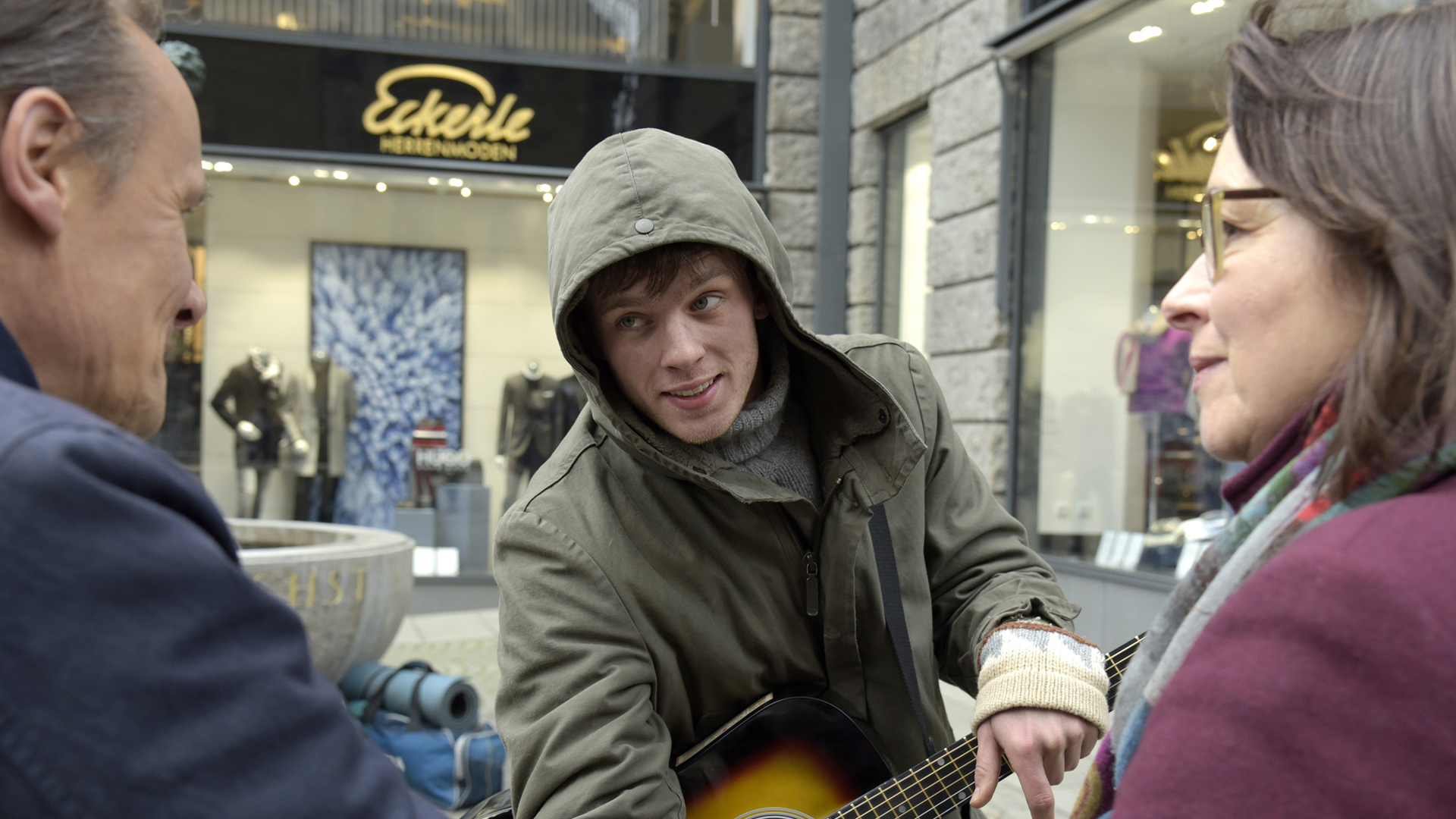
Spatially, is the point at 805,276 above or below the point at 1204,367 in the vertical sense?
above

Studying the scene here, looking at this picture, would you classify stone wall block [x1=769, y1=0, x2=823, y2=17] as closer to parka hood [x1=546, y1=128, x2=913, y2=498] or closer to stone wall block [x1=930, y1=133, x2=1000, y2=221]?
stone wall block [x1=930, y1=133, x2=1000, y2=221]

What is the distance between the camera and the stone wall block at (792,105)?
8.34 m

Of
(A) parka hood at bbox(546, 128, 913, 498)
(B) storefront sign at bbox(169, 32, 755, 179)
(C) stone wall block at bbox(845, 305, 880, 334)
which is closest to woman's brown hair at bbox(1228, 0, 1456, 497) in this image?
(A) parka hood at bbox(546, 128, 913, 498)

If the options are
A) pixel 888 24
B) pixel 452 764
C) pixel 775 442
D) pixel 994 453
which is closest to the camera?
pixel 775 442

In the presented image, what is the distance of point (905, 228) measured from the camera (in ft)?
26.0

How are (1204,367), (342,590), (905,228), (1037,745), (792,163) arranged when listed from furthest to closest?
(792,163) → (905,228) → (342,590) → (1037,745) → (1204,367)

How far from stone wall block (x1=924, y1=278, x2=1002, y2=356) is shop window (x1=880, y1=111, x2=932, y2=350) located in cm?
33

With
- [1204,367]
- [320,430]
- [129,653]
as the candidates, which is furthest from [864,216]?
[129,653]

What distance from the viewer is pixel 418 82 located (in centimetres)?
804

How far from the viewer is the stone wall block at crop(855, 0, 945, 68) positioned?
7165 mm

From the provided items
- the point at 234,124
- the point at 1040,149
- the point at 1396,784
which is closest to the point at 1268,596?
the point at 1396,784

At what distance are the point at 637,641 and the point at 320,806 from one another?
3.21 feet

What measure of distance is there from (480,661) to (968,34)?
4785mm

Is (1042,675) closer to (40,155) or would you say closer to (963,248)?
(40,155)
